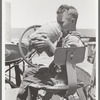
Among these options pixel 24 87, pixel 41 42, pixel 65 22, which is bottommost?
pixel 24 87

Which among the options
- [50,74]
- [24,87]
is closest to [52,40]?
[50,74]

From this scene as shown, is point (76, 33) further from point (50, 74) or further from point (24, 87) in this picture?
point (24, 87)

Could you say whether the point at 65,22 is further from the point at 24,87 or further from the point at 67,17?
the point at 24,87

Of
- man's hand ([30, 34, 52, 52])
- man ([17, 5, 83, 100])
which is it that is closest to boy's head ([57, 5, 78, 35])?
man ([17, 5, 83, 100])

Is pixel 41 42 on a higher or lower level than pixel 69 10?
lower

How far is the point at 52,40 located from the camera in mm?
1599

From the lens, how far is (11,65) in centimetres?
157

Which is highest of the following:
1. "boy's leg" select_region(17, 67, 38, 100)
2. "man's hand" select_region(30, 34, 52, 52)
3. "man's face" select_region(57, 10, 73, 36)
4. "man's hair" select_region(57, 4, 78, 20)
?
"man's hair" select_region(57, 4, 78, 20)

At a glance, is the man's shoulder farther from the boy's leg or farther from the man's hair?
the boy's leg

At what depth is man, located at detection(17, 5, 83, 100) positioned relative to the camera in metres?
1.59

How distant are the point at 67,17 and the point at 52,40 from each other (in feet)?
0.53

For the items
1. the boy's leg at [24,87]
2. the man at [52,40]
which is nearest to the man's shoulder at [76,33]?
the man at [52,40]

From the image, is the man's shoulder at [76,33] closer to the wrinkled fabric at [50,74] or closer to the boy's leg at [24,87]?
the wrinkled fabric at [50,74]

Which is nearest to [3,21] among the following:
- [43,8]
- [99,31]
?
[43,8]
